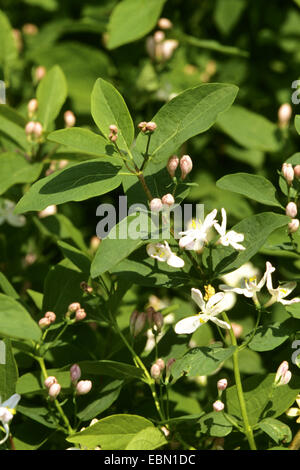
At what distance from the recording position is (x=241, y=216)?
2660 millimetres

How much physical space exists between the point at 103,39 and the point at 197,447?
199 centimetres

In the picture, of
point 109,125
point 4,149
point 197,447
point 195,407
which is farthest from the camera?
point 4,149

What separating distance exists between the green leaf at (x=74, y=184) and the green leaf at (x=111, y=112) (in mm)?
84

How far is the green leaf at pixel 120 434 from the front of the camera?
1.54 meters

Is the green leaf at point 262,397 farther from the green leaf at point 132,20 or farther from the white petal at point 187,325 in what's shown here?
the green leaf at point 132,20

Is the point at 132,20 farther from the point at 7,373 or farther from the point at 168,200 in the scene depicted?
the point at 7,373

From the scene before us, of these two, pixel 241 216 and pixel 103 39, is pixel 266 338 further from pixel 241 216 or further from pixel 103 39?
pixel 103 39

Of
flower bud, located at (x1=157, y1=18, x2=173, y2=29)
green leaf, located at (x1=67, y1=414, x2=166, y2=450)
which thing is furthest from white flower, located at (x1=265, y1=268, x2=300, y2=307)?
flower bud, located at (x1=157, y1=18, x2=173, y2=29)

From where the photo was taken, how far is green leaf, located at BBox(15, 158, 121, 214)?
4.94ft

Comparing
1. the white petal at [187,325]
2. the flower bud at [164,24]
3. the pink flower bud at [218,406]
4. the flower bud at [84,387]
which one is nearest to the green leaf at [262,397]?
the pink flower bud at [218,406]

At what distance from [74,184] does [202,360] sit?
1.57 ft

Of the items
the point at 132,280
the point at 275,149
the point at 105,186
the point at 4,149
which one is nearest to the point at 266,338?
the point at 132,280

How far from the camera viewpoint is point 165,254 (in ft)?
5.13

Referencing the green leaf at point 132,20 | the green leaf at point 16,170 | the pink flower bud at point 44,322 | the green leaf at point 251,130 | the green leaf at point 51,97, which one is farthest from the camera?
the green leaf at point 132,20
